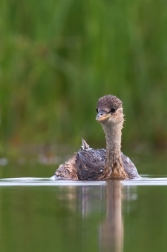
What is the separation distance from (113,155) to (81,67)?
4.25 metres

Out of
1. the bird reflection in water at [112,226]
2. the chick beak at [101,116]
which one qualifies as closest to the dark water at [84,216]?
the bird reflection in water at [112,226]

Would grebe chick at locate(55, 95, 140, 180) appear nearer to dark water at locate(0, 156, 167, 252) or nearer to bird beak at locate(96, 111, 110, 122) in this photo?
bird beak at locate(96, 111, 110, 122)

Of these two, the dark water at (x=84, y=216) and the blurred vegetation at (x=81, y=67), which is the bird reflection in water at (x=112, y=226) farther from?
the blurred vegetation at (x=81, y=67)

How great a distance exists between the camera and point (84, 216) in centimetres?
696

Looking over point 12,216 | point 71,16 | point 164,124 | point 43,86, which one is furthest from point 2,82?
point 12,216

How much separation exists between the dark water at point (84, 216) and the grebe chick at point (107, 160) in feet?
2.31

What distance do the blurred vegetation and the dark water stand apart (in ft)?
15.8

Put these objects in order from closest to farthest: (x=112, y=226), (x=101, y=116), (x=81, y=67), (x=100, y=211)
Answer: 1. (x=112, y=226)
2. (x=100, y=211)
3. (x=101, y=116)
4. (x=81, y=67)

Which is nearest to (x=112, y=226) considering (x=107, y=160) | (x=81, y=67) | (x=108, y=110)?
(x=108, y=110)

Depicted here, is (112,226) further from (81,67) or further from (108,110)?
(81,67)

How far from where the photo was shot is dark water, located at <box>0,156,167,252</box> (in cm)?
582

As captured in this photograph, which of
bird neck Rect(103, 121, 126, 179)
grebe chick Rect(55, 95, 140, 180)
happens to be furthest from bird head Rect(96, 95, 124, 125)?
bird neck Rect(103, 121, 126, 179)

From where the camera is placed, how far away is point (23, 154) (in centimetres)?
1446

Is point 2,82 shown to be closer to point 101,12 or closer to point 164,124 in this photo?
point 101,12
